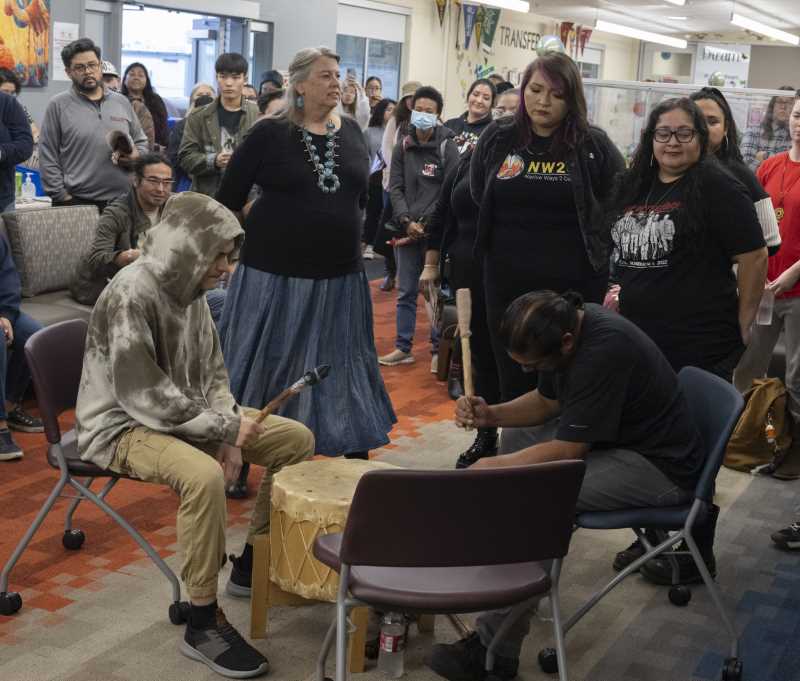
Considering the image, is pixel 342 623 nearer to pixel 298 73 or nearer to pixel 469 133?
pixel 298 73

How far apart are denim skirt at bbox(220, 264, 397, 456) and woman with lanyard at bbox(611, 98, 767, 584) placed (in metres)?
1.02

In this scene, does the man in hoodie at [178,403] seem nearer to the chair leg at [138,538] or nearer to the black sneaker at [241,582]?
the chair leg at [138,538]

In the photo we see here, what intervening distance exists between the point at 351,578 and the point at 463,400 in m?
0.76

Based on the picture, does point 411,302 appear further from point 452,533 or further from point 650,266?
point 452,533

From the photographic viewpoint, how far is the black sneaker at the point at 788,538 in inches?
160

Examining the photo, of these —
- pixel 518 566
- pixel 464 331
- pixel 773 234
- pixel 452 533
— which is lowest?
pixel 518 566

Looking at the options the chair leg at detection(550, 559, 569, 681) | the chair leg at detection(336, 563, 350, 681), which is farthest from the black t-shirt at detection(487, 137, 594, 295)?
the chair leg at detection(336, 563, 350, 681)

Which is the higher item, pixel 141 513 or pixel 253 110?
pixel 253 110

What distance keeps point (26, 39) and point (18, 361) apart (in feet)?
17.9

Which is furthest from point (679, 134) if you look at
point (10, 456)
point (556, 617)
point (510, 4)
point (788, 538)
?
point (510, 4)

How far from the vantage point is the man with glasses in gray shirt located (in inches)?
247

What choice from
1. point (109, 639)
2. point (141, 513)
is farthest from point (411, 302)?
point (109, 639)

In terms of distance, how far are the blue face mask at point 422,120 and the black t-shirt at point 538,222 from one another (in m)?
2.70

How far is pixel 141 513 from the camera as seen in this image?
4070mm
